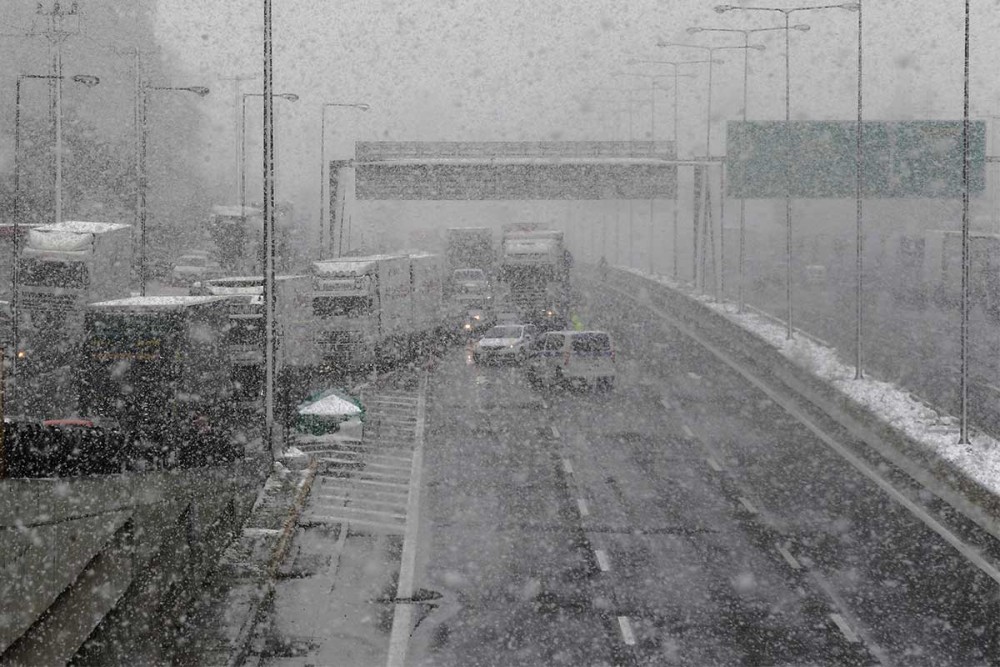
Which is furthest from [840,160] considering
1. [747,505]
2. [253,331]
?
[747,505]

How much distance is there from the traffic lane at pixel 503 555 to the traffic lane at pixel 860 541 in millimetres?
3665

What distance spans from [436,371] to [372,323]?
15.2 feet

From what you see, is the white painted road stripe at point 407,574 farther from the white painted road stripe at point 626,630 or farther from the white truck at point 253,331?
the white truck at point 253,331

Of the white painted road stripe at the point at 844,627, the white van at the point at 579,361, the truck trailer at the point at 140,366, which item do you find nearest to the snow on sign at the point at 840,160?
the white van at the point at 579,361

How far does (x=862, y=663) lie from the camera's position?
15.5m

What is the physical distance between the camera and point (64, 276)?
138ft

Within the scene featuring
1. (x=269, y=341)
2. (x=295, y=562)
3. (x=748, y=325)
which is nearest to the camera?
(x=295, y=562)

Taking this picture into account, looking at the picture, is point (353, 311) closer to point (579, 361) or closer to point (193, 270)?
point (579, 361)

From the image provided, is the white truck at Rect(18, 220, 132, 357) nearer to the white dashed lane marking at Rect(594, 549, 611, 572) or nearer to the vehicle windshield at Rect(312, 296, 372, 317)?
the vehicle windshield at Rect(312, 296, 372, 317)

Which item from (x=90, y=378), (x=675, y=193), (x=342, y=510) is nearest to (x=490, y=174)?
(x=675, y=193)

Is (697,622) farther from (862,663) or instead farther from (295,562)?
(295,562)

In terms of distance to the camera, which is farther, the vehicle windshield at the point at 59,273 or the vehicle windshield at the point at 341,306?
the vehicle windshield at the point at 341,306

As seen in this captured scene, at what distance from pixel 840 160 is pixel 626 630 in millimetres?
39993

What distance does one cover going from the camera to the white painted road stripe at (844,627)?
1643 cm
